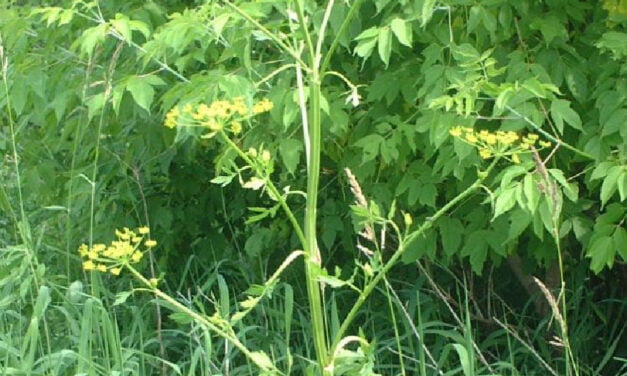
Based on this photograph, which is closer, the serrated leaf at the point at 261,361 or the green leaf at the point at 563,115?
the serrated leaf at the point at 261,361

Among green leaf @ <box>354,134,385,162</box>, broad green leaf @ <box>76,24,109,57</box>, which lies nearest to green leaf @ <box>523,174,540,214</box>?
green leaf @ <box>354,134,385,162</box>

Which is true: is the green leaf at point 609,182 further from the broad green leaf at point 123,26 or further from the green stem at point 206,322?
the broad green leaf at point 123,26

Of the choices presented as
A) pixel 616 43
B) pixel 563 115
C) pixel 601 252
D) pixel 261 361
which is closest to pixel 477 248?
pixel 601 252

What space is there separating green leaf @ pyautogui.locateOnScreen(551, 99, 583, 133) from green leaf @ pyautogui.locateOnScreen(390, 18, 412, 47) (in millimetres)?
456

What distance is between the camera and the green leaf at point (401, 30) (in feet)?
10.1

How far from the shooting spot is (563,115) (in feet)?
10.6

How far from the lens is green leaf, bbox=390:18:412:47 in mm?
3088

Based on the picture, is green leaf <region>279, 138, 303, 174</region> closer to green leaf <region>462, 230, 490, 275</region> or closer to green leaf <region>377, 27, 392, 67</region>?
green leaf <region>377, 27, 392, 67</region>

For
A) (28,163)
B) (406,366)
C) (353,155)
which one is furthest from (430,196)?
(28,163)

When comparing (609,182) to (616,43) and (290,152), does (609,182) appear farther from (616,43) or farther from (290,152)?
(290,152)

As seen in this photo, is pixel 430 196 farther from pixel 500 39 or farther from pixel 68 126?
pixel 68 126

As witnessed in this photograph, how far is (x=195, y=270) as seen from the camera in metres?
4.82

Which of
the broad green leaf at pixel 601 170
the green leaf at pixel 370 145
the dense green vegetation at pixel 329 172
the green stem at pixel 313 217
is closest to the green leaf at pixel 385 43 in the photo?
the dense green vegetation at pixel 329 172

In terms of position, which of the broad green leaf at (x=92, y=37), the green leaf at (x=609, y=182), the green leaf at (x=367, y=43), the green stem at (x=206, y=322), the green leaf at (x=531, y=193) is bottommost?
the green leaf at (x=609, y=182)
